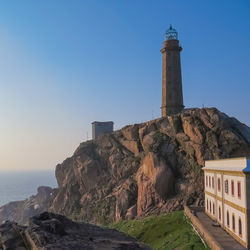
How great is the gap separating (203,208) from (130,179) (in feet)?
62.1

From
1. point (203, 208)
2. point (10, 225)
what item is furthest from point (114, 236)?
point (203, 208)

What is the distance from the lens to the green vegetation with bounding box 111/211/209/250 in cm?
3478

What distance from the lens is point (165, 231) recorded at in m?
42.7

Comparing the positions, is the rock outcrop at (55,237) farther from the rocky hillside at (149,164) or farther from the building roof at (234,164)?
the rocky hillside at (149,164)

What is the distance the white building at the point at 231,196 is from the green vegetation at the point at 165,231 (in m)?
3.67

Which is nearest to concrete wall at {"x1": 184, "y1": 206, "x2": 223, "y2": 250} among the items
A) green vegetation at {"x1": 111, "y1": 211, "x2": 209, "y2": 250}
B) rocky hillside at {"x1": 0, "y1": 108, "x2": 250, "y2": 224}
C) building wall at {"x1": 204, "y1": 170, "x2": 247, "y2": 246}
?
green vegetation at {"x1": 111, "y1": 211, "x2": 209, "y2": 250}

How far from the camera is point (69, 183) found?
79.4 m

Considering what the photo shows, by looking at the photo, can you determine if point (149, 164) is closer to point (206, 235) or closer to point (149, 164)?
point (149, 164)

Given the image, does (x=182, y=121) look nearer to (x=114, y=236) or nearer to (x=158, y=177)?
(x=158, y=177)

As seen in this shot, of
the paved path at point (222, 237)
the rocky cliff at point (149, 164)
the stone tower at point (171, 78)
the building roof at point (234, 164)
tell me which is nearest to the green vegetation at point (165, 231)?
the paved path at point (222, 237)

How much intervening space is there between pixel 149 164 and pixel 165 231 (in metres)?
16.8

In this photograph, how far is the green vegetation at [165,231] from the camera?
34.8 m

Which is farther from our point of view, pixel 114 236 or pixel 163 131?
pixel 163 131

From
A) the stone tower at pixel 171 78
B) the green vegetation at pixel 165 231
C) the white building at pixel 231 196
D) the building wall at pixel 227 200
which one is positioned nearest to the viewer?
the white building at pixel 231 196
